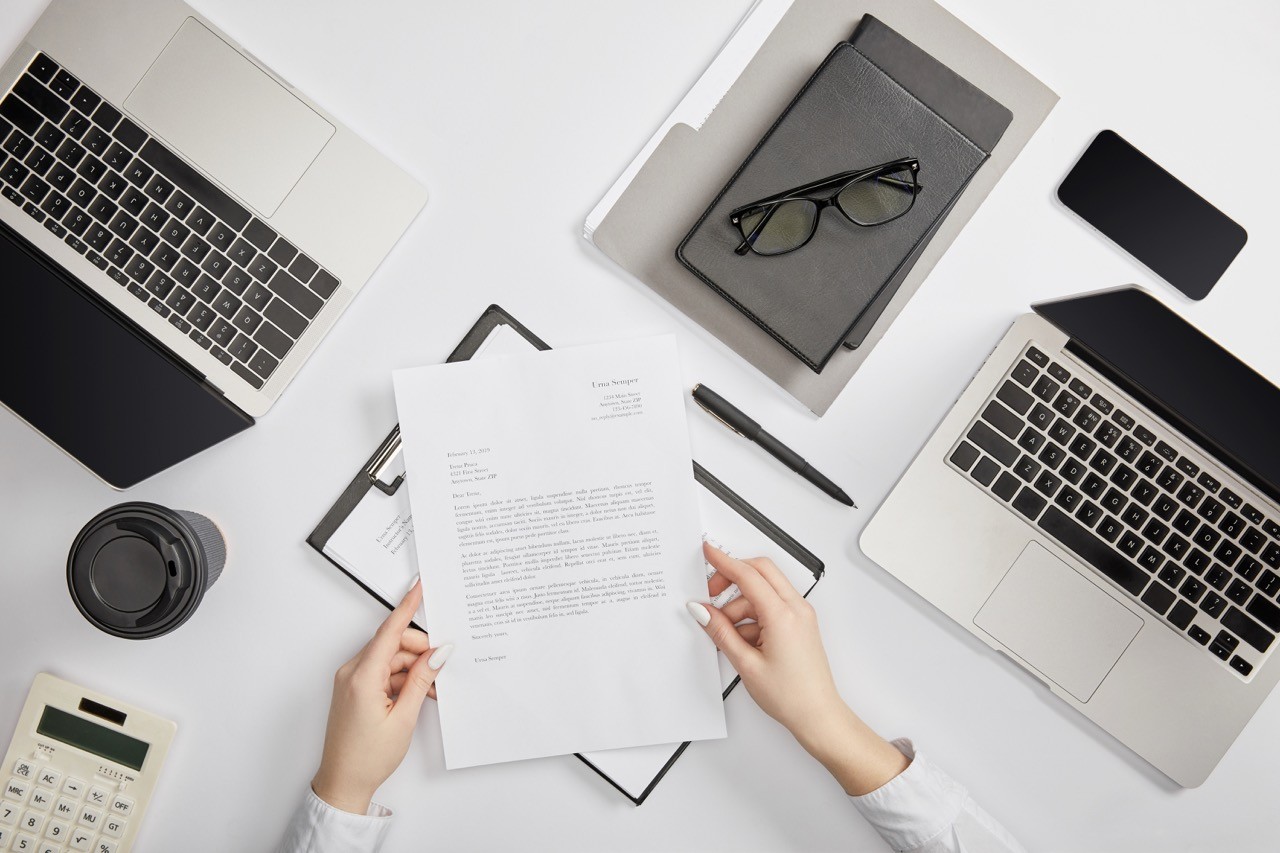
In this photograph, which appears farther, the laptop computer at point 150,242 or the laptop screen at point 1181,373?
the laptop computer at point 150,242

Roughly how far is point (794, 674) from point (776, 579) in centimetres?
10

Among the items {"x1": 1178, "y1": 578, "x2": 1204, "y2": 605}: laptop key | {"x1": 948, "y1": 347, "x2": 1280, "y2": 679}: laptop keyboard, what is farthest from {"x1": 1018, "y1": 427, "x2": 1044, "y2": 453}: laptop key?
{"x1": 1178, "y1": 578, "x2": 1204, "y2": 605}: laptop key

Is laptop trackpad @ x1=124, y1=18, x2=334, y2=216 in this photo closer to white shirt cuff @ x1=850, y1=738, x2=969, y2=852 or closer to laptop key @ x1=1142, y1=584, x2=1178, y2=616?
white shirt cuff @ x1=850, y1=738, x2=969, y2=852

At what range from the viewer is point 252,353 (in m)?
0.80

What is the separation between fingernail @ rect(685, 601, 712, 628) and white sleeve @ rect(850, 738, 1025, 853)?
0.24m

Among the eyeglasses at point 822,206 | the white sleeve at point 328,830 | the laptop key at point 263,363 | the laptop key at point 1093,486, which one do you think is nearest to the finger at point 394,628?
the white sleeve at point 328,830

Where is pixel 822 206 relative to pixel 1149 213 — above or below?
below

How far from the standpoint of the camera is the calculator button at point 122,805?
2.69 feet

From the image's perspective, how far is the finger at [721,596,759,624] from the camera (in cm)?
83

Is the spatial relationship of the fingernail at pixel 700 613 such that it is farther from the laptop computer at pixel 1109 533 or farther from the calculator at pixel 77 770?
the calculator at pixel 77 770

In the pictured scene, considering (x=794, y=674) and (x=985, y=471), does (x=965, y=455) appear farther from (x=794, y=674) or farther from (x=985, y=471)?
(x=794, y=674)

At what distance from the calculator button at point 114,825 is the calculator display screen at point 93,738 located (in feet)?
0.17

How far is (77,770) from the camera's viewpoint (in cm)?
82

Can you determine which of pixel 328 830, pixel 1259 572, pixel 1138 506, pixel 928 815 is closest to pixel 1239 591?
pixel 1259 572
